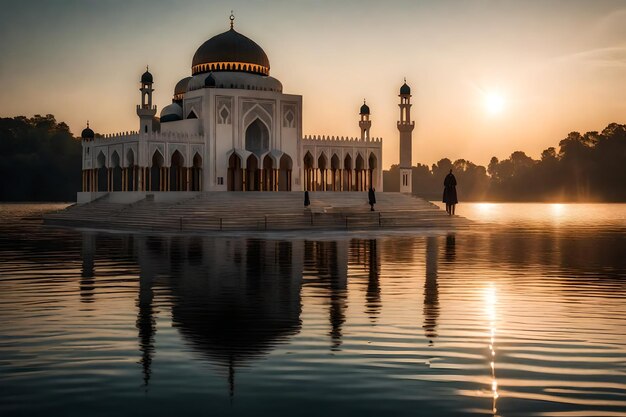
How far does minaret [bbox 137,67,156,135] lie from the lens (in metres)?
49.8

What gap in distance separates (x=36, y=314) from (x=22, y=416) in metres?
4.87

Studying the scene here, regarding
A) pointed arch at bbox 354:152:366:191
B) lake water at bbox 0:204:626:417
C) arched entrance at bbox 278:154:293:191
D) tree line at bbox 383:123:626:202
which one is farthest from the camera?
tree line at bbox 383:123:626:202

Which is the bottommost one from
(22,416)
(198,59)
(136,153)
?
(22,416)

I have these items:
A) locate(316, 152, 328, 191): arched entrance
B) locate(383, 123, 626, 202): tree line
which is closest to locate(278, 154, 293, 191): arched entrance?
locate(316, 152, 328, 191): arched entrance

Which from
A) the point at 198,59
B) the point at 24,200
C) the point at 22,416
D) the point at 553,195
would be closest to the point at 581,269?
the point at 22,416

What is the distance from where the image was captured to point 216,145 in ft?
166

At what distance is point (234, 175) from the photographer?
53938mm

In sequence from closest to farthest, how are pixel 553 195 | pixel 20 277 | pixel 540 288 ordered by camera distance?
1. pixel 540 288
2. pixel 20 277
3. pixel 553 195

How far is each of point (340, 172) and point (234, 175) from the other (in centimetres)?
856

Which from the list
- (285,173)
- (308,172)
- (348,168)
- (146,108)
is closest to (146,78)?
(146,108)

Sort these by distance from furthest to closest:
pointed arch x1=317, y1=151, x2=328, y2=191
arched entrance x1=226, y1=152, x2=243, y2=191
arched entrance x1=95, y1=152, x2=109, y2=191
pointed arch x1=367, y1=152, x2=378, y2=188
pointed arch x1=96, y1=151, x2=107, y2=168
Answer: pointed arch x1=367, y1=152, x2=378, y2=188 < pointed arch x1=317, y1=151, x2=328, y2=191 < arched entrance x1=95, y1=152, x2=109, y2=191 < pointed arch x1=96, y1=151, x2=107, y2=168 < arched entrance x1=226, y1=152, x2=243, y2=191

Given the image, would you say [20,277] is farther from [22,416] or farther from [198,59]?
[198,59]

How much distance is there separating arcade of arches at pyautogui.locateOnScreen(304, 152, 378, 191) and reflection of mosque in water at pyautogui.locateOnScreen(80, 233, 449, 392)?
31966 millimetres

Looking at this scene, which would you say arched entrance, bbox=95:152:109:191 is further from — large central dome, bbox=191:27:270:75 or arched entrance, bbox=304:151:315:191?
arched entrance, bbox=304:151:315:191
